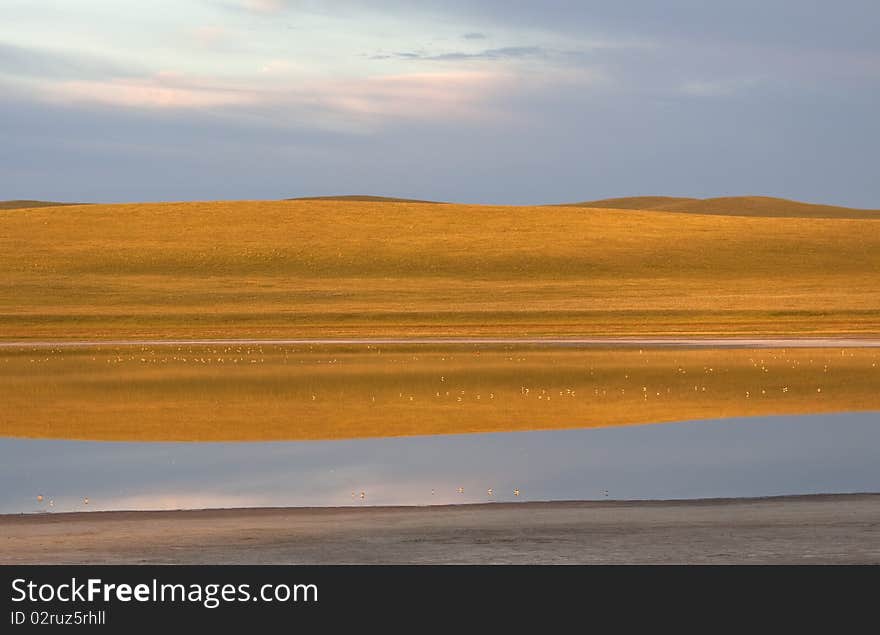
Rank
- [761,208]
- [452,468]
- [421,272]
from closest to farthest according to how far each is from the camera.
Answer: [452,468] → [421,272] → [761,208]

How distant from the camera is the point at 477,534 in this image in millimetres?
11234

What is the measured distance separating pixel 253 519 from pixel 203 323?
137 feet

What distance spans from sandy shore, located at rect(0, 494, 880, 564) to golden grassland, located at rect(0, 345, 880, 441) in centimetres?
726

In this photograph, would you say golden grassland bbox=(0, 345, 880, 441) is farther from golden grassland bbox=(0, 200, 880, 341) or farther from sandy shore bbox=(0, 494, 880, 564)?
golden grassland bbox=(0, 200, 880, 341)

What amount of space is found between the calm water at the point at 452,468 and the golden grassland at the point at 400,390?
1481 mm

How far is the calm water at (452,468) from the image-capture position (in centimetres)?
1409

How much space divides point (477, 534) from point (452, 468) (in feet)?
16.0

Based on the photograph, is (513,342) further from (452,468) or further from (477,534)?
(477,534)

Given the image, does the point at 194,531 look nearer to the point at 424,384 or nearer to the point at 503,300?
the point at 424,384

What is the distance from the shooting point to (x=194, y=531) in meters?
11.5

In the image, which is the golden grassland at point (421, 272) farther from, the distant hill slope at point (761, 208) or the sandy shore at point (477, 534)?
the distant hill slope at point (761, 208)

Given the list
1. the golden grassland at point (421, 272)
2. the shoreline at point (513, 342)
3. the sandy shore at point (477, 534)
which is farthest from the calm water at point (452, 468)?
the golden grassland at point (421, 272)

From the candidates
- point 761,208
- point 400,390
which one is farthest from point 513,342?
point 761,208
